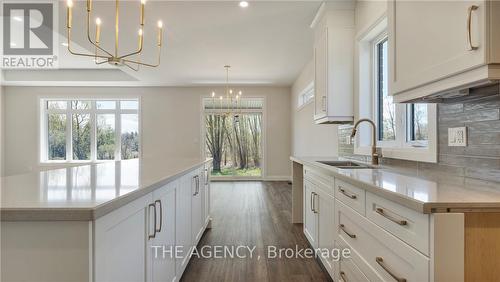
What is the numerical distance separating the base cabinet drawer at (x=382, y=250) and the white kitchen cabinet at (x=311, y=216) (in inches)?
28.5

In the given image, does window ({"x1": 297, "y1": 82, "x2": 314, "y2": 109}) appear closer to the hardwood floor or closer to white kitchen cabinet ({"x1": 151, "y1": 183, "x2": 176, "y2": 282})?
the hardwood floor

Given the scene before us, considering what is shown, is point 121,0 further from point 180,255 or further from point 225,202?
point 225,202

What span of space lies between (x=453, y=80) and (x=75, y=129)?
908cm

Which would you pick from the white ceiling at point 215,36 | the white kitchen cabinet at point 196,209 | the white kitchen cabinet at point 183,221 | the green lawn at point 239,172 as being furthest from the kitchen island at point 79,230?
the green lawn at point 239,172

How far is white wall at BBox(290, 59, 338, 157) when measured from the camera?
14.2 feet


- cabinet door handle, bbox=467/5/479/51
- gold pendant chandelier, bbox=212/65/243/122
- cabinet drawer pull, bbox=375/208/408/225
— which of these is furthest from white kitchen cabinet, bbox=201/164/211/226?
gold pendant chandelier, bbox=212/65/243/122

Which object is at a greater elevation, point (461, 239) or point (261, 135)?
point (261, 135)

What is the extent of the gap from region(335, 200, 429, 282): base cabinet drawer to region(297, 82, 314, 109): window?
4012 millimetres

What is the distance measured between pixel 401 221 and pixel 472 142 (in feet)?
2.25

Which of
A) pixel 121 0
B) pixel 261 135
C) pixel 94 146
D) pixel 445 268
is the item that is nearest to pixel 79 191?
pixel 445 268

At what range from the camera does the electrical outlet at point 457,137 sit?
1.49 metres

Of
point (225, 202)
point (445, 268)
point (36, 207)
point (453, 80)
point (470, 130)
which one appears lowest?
point (225, 202)

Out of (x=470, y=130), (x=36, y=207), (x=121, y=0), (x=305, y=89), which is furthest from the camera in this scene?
(x=305, y=89)

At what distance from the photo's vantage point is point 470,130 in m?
1.45
